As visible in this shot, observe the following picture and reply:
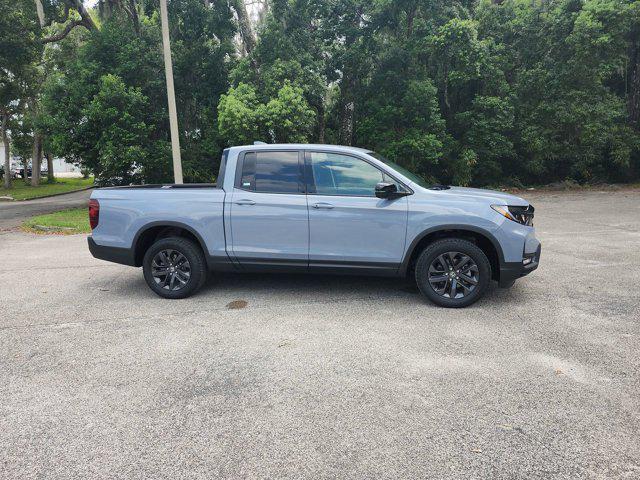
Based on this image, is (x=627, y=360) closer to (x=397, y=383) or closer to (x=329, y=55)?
(x=397, y=383)

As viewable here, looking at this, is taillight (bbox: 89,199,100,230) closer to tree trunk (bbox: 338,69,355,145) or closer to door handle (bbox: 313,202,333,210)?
door handle (bbox: 313,202,333,210)

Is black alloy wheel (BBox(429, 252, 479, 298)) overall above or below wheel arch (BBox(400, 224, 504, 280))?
below

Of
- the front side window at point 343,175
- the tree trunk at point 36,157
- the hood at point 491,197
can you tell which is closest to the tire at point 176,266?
the front side window at point 343,175

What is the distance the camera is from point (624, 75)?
20406 millimetres

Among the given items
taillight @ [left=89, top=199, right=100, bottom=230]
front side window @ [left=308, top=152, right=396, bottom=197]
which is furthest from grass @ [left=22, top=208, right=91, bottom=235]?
front side window @ [left=308, top=152, right=396, bottom=197]

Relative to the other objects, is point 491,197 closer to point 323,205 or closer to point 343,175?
point 343,175

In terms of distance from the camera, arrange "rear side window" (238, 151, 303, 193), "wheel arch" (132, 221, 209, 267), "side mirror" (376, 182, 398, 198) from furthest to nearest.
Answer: "wheel arch" (132, 221, 209, 267) < "rear side window" (238, 151, 303, 193) < "side mirror" (376, 182, 398, 198)

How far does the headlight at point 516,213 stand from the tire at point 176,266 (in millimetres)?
3522

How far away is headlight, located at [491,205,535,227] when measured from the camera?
4.81 m

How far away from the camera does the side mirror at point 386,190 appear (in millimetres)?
4805

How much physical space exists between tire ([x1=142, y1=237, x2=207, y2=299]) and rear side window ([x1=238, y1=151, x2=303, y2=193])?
1.03 meters

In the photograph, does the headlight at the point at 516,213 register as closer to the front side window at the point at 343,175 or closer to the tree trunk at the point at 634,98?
the front side window at the point at 343,175

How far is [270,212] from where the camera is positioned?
16.9 feet

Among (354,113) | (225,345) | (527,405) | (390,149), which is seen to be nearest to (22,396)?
(225,345)
